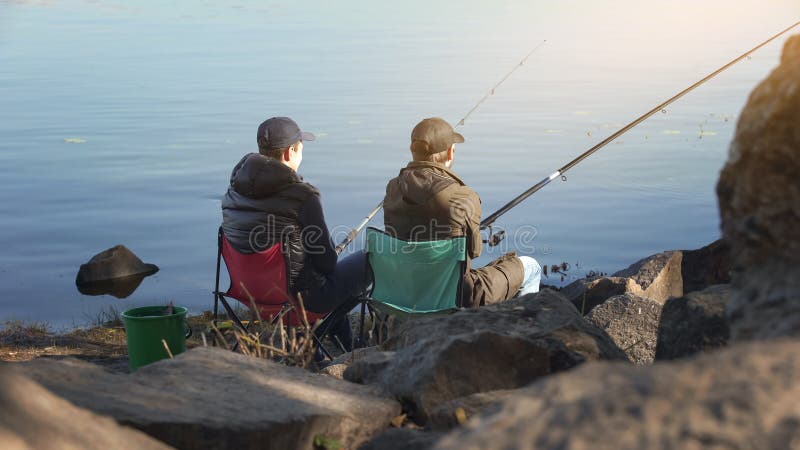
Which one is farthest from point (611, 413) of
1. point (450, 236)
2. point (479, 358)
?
point (450, 236)

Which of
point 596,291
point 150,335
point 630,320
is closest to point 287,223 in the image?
point 150,335

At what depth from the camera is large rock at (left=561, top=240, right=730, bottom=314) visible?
586cm

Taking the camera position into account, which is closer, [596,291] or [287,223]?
[287,223]

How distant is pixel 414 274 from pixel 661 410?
364 cm

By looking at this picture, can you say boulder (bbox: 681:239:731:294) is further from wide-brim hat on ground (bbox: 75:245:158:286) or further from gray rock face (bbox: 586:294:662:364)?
wide-brim hat on ground (bbox: 75:245:158:286)

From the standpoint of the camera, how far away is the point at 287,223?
16.3 ft

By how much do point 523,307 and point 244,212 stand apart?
6.74 ft

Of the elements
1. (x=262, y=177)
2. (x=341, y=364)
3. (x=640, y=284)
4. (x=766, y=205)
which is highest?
(x=262, y=177)

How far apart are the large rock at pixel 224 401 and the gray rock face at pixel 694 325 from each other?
0.83 metres

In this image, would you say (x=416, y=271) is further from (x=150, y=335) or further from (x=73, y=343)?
(x=73, y=343)

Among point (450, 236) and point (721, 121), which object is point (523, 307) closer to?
point (450, 236)

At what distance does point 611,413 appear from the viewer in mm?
1197

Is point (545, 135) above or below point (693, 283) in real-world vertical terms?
above

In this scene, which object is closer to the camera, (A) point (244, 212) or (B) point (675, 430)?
(B) point (675, 430)
